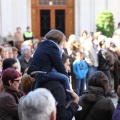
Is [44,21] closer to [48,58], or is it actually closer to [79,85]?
[79,85]

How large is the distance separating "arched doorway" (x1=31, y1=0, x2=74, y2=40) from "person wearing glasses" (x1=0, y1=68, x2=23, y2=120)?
56.1ft

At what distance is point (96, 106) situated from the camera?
14.6 ft

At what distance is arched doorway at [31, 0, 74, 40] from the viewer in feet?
71.0

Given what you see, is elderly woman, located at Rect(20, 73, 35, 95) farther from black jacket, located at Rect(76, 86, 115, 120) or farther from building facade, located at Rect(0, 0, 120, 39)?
building facade, located at Rect(0, 0, 120, 39)

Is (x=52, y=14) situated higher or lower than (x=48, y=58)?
higher

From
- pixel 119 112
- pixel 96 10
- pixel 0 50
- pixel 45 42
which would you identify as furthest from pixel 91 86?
pixel 96 10

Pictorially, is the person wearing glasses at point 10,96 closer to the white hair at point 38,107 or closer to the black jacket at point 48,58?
the black jacket at point 48,58

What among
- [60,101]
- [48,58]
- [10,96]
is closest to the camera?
[60,101]

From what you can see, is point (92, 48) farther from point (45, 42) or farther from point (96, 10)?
point (96, 10)

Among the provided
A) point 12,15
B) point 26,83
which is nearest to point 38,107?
point 26,83

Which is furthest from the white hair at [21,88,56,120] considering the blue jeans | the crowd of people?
the blue jeans

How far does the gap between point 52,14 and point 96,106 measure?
17.6 meters

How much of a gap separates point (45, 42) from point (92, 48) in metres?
6.69

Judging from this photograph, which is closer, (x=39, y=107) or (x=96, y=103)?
(x=39, y=107)
